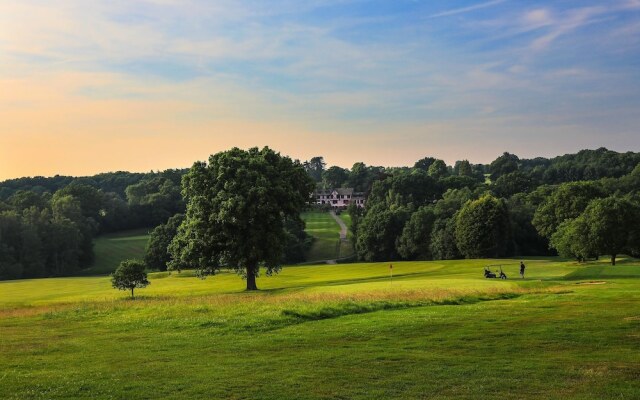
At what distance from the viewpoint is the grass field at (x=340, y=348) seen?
15711 mm

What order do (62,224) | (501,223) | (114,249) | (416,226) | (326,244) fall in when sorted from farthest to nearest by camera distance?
(326,244) < (114,249) < (416,226) < (62,224) < (501,223)

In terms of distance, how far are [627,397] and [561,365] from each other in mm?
3402

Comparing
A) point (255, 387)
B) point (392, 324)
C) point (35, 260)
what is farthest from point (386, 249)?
point (255, 387)

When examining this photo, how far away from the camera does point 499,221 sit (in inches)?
4126

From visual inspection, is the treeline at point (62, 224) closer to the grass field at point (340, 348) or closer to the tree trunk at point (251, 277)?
the tree trunk at point (251, 277)

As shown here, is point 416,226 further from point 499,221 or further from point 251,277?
point 251,277

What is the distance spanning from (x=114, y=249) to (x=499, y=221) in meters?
83.0

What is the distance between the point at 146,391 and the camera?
15.7 meters

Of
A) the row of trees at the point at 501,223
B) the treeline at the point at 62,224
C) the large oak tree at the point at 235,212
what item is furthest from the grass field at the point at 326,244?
the large oak tree at the point at 235,212

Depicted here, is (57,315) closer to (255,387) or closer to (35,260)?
(255,387)

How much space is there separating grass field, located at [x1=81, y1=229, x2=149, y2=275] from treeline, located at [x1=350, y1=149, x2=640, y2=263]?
50212 mm

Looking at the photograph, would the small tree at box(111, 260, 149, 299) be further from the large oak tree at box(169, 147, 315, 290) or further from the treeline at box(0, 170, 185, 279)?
the treeline at box(0, 170, 185, 279)

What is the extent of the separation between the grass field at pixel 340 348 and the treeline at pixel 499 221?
37.5 meters

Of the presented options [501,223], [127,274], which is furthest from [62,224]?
[501,223]
